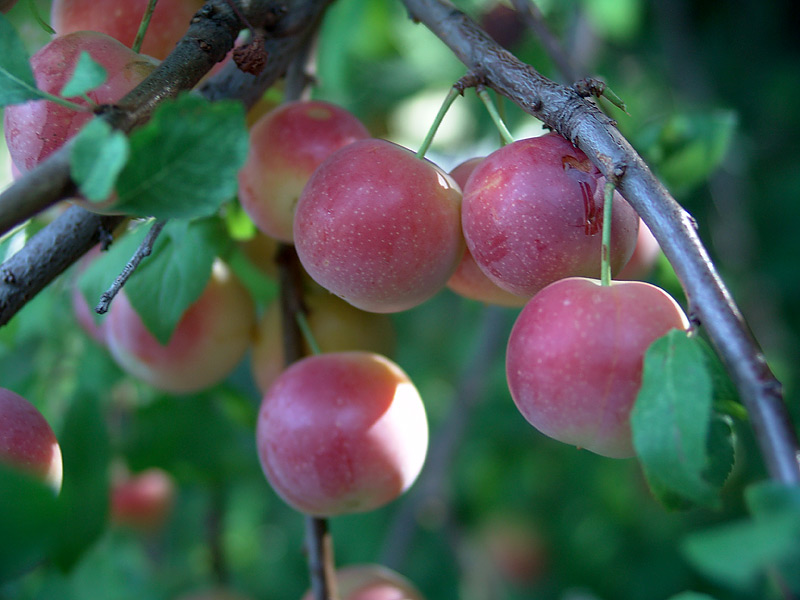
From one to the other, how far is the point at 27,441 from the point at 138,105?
292mm

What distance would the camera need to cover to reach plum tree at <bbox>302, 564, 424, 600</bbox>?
936 millimetres

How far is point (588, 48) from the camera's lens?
1.95 meters

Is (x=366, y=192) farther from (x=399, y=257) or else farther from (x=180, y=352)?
(x=180, y=352)

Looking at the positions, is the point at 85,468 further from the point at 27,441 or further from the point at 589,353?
the point at 589,353

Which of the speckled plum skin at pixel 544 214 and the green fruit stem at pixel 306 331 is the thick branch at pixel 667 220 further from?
the green fruit stem at pixel 306 331

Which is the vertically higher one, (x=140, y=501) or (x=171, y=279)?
(x=171, y=279)

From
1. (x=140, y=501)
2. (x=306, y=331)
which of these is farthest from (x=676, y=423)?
(x=140, y=501)

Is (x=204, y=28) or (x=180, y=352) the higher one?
(x=204, y=28)

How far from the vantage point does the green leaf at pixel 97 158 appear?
1.40ft

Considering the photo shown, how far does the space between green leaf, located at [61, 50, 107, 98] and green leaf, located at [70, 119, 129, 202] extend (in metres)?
0.05

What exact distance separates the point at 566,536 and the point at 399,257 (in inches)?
74.2

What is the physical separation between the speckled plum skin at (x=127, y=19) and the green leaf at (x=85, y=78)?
11.2 inches

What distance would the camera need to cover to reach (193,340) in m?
0.94

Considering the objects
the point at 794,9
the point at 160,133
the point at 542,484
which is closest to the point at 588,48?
the point at 794,9
